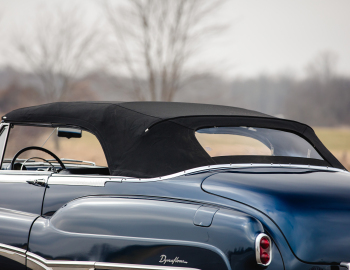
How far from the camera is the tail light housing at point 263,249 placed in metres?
1.64

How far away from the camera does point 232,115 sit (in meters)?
2.78

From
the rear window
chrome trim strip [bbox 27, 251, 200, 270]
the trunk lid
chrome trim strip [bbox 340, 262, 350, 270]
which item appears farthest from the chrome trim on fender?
chrome trim strip [bbox 340, 262, 350, 270]

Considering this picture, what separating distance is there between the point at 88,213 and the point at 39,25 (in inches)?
Answer: 501

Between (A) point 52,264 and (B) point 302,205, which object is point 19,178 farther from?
(B) point 302,205

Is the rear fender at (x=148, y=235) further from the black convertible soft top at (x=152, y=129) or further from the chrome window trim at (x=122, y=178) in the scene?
the black convertible soft top at (x=152, y=129)

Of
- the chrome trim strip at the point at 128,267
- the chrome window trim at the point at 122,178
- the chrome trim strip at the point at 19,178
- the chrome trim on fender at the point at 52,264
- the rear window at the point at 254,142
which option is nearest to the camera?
the chrome trim strip at the point at 128,267

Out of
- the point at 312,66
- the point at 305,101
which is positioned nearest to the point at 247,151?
the point at 312,66

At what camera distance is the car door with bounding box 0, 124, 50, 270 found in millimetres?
2461

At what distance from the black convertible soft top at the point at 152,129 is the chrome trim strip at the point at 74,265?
0.55 metres

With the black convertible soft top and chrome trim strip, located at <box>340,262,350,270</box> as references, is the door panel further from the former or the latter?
chrome trim strip, located at <box>340,262,350,270</box>

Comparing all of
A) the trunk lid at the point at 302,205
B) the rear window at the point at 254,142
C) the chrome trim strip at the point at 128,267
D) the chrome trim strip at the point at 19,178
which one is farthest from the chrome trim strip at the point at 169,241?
the rear window at the point at 254,142

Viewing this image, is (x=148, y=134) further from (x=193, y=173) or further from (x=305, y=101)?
(x=305, y=101)

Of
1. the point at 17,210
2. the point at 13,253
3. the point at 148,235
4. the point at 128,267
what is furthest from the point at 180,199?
the point at 17,210

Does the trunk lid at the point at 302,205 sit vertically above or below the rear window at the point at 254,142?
below
